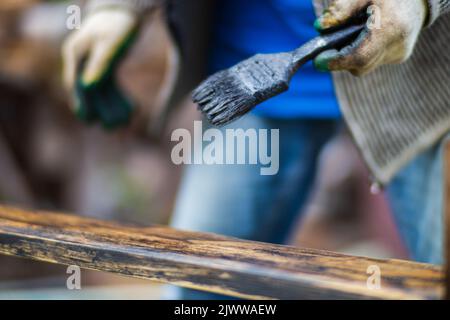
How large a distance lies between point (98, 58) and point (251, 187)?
37 centimetres

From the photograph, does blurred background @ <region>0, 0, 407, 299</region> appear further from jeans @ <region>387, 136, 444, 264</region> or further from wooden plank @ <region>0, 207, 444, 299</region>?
wooden plank @ <region>0, 207, 444, 299</region>

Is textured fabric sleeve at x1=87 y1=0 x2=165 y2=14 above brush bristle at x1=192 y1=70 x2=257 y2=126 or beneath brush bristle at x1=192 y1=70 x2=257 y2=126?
above

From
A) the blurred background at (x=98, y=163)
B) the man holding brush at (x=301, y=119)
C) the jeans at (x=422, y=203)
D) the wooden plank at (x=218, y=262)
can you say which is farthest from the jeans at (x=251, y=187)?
the blurred background at (x=98, y=163)

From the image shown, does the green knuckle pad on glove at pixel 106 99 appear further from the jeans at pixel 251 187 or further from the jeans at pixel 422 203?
the jeans at pixel 422 203

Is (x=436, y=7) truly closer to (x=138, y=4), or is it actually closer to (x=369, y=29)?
(x=369, y=29)

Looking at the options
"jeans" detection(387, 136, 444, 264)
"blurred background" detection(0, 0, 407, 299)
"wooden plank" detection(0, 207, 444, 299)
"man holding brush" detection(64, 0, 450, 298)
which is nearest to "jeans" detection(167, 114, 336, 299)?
"man holding brush" detection(64, 0, 450, 298)

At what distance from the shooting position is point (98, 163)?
2701 mm

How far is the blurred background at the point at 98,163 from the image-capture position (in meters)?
2.46

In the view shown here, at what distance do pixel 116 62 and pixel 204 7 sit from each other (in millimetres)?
193

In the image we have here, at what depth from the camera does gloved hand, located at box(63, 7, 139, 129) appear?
121 centimetres

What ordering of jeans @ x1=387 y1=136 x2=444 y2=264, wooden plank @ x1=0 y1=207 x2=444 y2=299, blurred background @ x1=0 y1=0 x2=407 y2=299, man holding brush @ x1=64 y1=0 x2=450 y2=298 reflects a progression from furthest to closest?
blurred background @ x1=0 y1=0 x2=407 y2=299 < jeans @ x1=387 y1=136 x2=444 y2=264 < man holding brush @ x1=64 y1=0 x2=450 y2=298 < wooden plank @ x1=0 y1=207 x2=444 y2=299

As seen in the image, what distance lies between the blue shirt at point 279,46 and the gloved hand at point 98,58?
0.19 m

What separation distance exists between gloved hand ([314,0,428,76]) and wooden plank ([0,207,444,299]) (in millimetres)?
232
